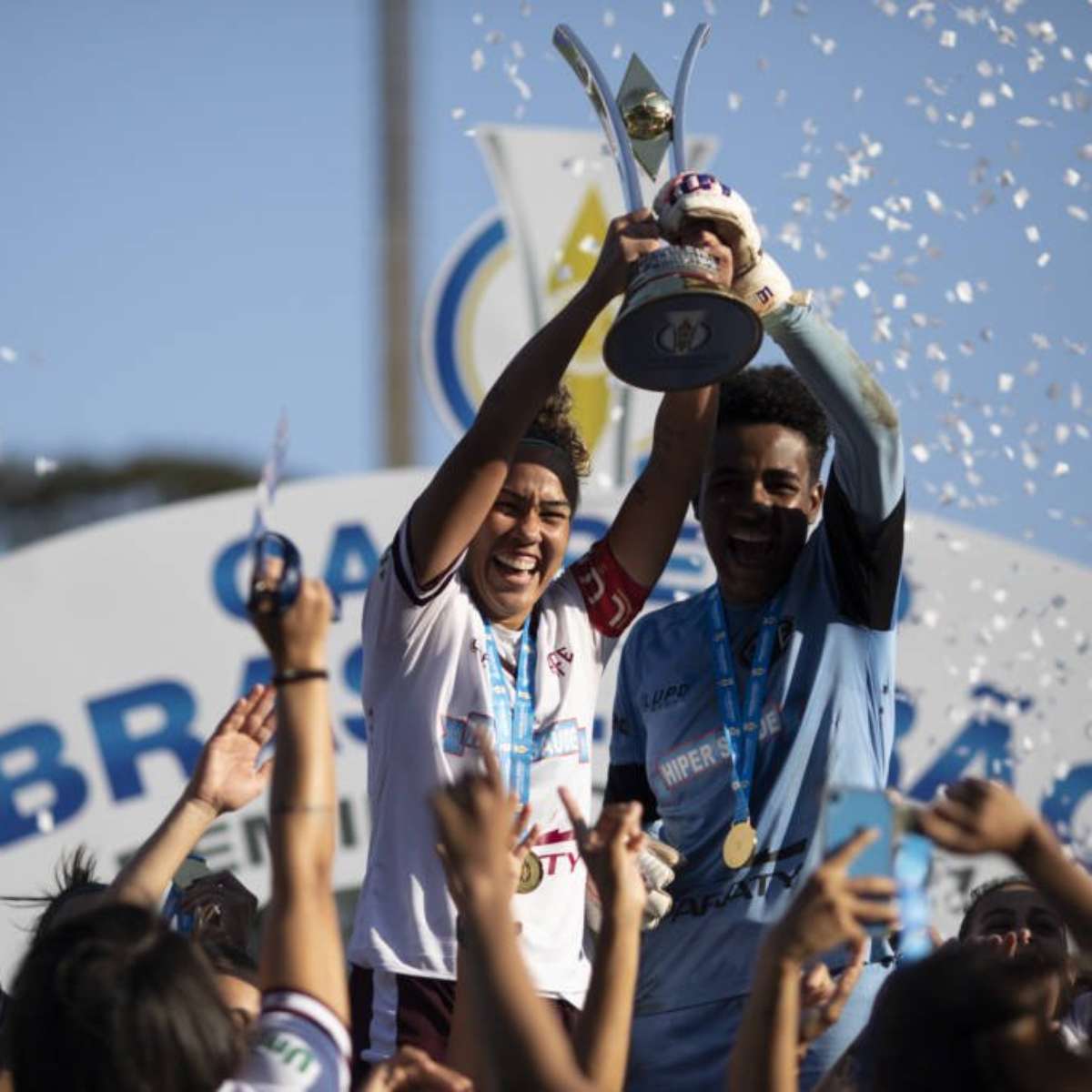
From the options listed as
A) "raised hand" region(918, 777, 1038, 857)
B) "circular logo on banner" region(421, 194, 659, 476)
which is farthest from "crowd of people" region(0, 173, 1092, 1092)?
"circular logo on banner" region(421, 194, 659, 476)

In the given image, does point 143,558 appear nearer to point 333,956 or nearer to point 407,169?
point 407,169

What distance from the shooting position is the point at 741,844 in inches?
141

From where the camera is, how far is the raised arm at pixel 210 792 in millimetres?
3418

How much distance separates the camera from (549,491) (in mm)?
3795

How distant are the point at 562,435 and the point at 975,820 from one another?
149 cm

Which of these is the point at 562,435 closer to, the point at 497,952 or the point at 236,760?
the point at 236,760

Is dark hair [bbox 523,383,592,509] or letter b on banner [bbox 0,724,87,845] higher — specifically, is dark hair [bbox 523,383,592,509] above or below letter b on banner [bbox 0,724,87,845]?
above

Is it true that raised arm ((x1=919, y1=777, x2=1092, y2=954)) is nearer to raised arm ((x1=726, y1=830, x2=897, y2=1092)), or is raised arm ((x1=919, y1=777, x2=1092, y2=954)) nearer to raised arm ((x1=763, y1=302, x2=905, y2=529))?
raised arm ((x1=726, y1=830, x2=897, y2=1092))

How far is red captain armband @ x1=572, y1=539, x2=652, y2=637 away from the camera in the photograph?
3840 mm

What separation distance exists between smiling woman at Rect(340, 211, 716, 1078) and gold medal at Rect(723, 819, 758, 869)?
26 cm

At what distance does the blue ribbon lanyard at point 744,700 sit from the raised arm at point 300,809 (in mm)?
1108

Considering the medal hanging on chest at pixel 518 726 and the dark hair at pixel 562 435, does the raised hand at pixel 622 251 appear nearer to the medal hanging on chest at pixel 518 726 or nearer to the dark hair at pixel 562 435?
the dark hair at pixel 562 435

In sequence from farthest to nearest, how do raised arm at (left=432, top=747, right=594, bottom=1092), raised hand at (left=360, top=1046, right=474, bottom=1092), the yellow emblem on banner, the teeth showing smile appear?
the yellow emblem on banner < the teeth showing smile < raised hand at (left=360, top=1046, right=474, bottom=1092) < raised arm at (left=432, top=747, right=594, bottom=1092)

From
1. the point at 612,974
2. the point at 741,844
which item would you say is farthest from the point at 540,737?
the point at 612,974
